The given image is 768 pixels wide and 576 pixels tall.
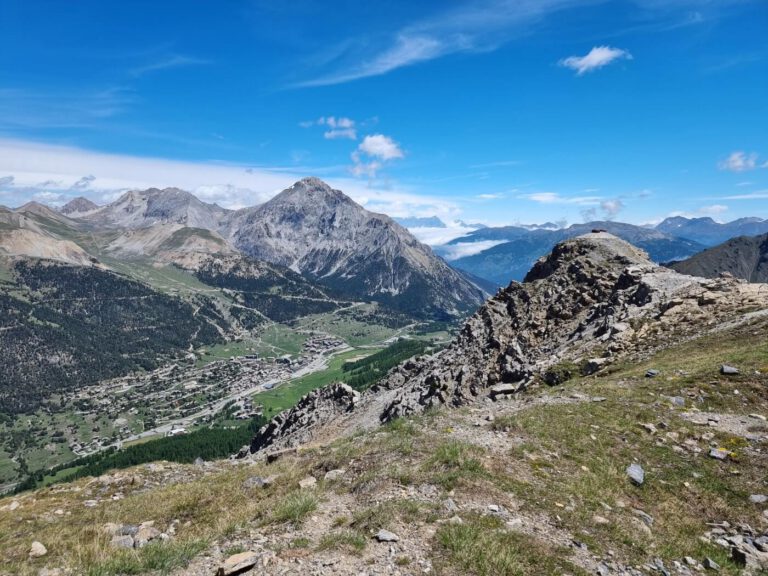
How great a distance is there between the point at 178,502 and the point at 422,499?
13.2 m

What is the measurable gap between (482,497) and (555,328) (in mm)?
51392

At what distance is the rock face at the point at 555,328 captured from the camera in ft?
158

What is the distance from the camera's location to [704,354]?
A: 125 ft

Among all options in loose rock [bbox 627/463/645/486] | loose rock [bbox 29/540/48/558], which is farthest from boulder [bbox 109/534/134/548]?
loose rock [bbox 627/463/645/486]

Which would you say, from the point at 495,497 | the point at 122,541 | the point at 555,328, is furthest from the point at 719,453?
the point at 555,328

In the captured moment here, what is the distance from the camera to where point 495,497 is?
17.3 meters

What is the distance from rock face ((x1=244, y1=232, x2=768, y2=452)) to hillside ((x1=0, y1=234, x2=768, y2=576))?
626 cm

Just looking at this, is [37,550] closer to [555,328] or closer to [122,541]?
[122,541]

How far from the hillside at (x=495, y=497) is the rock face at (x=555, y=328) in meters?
6.26

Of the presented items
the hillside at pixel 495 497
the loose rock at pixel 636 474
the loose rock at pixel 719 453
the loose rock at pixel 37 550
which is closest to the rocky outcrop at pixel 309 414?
the hillside at pixel 495 497

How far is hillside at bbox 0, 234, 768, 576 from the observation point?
13906 millimetres

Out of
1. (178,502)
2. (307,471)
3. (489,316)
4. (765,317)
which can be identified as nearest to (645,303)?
(765,317)

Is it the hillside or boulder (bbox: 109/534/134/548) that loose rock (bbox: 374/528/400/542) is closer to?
the hillside

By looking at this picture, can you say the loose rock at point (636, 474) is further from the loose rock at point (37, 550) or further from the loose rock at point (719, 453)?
the loose rock at point (37, 550)
